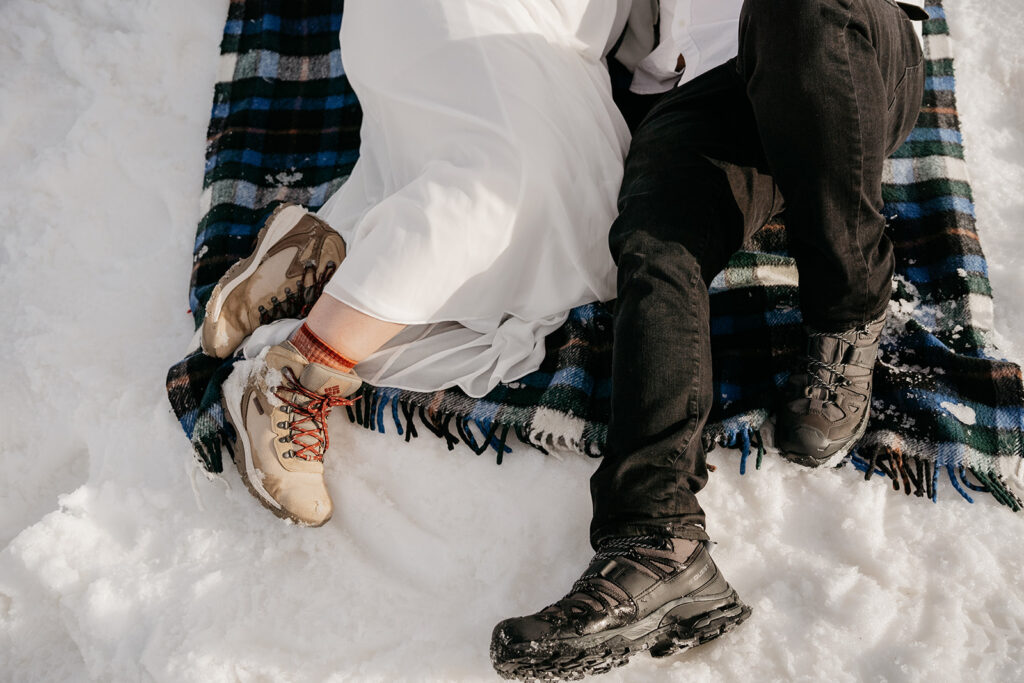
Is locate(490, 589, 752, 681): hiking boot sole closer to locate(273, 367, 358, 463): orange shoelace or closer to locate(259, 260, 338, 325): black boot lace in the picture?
locate(273, 367, 358, 463): orange shoelace

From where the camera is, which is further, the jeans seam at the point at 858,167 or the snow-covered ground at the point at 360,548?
the snow-covered ground at the point at 360,548

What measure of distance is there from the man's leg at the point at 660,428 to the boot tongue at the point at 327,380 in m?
0.40

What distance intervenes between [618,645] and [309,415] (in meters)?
0.55

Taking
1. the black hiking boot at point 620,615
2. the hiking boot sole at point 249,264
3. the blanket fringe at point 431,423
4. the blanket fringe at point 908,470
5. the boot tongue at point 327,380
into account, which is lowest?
the blanket fringe at point 908,470

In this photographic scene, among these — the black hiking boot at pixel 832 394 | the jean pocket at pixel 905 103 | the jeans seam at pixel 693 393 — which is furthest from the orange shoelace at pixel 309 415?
the jean pocket at pixel 905 103

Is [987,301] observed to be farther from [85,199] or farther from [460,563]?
[85,199]

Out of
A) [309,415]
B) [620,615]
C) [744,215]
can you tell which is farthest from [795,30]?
[309,415]

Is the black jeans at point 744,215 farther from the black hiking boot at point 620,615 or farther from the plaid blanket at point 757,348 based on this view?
the plaid blanket at point 757,348

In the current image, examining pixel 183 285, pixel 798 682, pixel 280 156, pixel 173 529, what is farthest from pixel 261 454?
pixel 798 682

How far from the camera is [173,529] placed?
44.5 inches

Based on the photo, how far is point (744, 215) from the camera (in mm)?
1098

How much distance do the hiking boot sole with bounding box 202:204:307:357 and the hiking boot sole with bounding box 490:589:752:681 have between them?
68 cm

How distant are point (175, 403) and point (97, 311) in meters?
0.30

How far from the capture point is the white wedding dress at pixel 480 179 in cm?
107
